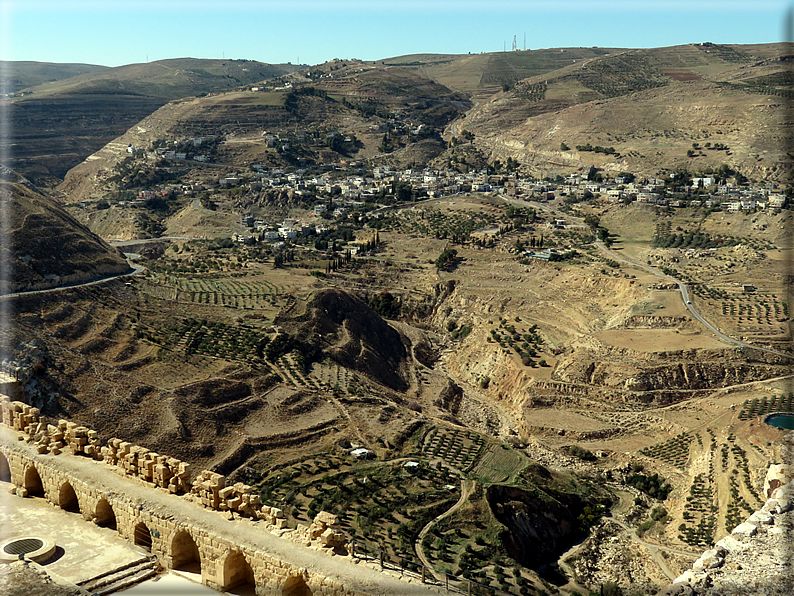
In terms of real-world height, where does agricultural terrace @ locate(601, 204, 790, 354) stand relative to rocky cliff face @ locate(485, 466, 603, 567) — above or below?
above

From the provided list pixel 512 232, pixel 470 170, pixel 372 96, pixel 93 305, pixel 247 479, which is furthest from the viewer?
pixel 372 96

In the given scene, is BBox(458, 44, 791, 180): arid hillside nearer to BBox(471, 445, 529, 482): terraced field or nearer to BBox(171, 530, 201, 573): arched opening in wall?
BBox(471, 445, 529, 482): terraced field

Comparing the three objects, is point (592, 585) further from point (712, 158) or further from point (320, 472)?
point (712, 158)

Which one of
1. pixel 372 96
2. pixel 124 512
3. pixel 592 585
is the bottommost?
pixel 592 585

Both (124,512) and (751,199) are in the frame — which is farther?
(751,199)

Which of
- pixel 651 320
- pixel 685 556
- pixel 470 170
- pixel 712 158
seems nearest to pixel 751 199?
pixel 712 158

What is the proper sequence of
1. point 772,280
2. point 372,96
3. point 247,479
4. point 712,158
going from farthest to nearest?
1. point 372,96
2. point 712,158
3. point 772,280
4. point 247,479

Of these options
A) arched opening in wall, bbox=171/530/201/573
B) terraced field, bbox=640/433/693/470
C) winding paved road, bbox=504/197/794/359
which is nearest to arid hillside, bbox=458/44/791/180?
winding paved road, bbox=504/197/794/359
